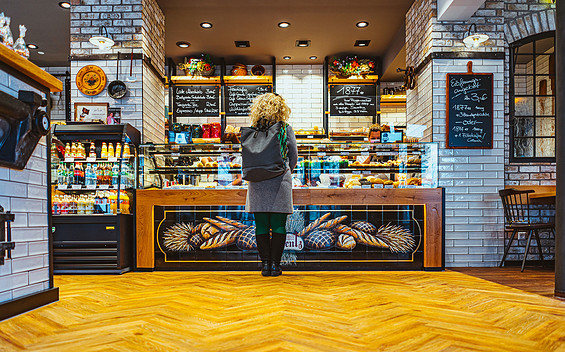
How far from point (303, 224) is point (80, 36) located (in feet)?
10.7

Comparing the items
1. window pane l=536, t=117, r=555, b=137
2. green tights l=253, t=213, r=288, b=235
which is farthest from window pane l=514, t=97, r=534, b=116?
green tights l=253, t=213, r=288, b=235

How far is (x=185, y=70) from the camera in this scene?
7.56m

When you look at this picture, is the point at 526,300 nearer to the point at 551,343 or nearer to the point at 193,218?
the point at 551,343

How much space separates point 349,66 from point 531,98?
291 centimetres

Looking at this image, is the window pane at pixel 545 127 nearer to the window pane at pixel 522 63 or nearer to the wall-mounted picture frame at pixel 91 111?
the window pane at pixel 522 63

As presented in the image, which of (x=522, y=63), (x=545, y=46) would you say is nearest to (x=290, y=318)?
(x=522, y=63)

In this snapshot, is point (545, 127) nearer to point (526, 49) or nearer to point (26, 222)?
point (526, 49)

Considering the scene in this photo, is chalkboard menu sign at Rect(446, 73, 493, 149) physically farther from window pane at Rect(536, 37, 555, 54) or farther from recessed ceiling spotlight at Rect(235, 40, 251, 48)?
recessed ceiling spotlight at Rect(235, 40, 251, 48)

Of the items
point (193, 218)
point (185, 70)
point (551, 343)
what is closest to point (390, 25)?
point (185, 70)

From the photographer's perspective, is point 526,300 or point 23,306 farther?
point 526,300

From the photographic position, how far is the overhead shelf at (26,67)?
96.4 inches

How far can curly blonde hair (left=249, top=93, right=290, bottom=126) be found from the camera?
12.7 ft

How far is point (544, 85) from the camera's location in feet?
17.9

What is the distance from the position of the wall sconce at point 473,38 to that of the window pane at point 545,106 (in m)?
1.21
